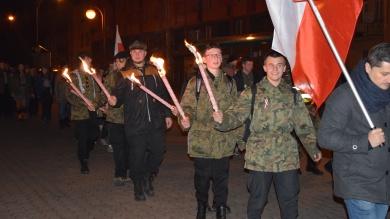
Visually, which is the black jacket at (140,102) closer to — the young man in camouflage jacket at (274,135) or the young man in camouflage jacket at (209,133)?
the young man in camouflage jacket at (209,133)

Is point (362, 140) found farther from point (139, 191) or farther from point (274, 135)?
point (139, 191)

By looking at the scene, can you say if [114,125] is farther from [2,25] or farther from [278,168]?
[2,25]

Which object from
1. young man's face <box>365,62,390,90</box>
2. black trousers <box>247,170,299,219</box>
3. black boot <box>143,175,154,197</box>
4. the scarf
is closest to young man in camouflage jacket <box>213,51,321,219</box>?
black trousers <box>247,170,299,219</box>

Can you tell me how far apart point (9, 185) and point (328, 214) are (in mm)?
5066

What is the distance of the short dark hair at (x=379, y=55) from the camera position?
3.95m

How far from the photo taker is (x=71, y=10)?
62.2 m

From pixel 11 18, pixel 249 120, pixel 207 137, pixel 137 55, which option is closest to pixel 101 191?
pixel 137 55

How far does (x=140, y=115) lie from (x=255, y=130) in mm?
2625

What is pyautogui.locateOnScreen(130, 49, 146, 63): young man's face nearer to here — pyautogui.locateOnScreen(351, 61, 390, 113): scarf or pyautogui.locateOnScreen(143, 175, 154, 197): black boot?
pyautogui.locateOnScreen(143, 175, 154, 197): black boot

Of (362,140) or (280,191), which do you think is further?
(280,191)

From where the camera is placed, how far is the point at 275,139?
218 inches

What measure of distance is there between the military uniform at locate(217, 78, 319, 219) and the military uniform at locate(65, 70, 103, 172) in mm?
4529

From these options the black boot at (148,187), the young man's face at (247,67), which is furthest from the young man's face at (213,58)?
the young man's face at (247,67)

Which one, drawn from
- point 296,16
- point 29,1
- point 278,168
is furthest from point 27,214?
point 29,1
